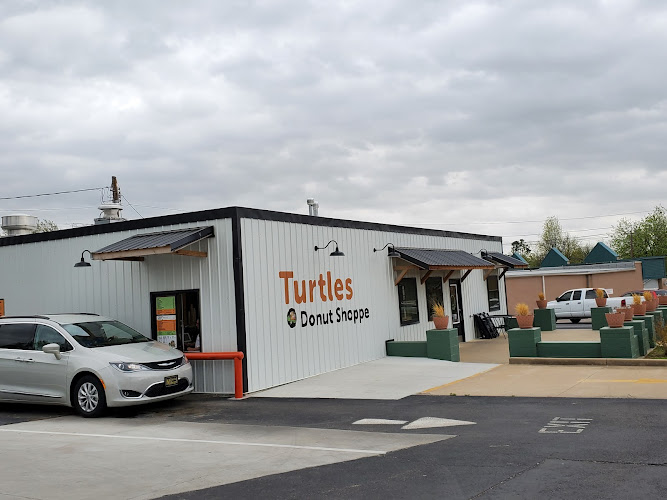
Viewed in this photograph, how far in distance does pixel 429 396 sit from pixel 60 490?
6872mm

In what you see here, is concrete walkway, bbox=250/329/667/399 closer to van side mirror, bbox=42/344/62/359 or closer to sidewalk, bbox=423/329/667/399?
sidewalk, bbox=423/329/667/399

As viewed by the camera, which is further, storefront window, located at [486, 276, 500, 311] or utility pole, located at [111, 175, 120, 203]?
utility pole, located at [111, 175, 120, 203]

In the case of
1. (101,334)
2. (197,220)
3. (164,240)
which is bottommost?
(101,334)

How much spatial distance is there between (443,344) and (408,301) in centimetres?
289

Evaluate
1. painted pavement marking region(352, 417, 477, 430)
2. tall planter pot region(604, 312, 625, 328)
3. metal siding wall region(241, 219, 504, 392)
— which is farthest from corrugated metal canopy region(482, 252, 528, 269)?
painted pavement marking region(352, 417, 477, 430)

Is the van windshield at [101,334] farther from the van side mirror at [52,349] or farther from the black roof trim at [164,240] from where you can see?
the black roof trim at [164,240]

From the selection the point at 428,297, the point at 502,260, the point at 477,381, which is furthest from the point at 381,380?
the point at 502,260

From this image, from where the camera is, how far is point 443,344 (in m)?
16.6

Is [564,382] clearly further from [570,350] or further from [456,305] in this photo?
[456,305]

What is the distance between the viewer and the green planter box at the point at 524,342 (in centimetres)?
1545

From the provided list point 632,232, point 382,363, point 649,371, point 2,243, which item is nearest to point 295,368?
point 382,363

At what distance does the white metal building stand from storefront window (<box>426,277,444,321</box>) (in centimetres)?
84

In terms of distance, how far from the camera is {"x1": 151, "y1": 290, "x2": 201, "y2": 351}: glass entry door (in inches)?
551

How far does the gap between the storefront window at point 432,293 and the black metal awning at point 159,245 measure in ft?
28.9
